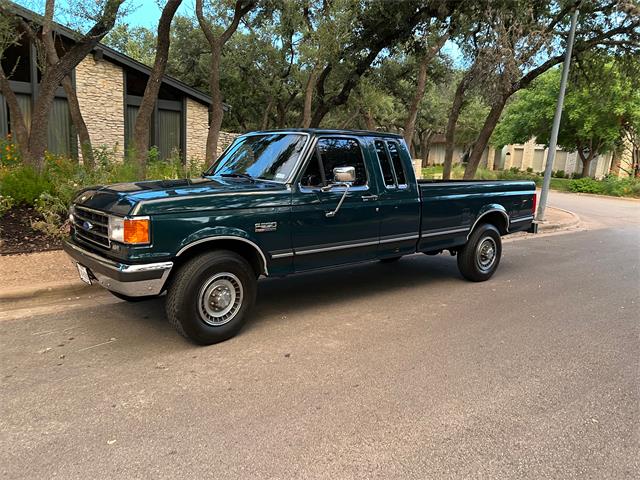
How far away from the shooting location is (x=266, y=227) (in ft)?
15.5

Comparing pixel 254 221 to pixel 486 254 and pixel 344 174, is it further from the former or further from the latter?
pixel 486 254

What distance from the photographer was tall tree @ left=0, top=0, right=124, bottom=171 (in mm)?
8562

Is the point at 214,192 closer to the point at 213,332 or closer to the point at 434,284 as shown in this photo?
the point at 213,332

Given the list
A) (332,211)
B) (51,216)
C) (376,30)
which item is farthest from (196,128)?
(332,211)

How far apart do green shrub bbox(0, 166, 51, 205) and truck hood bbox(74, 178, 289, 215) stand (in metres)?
3.85

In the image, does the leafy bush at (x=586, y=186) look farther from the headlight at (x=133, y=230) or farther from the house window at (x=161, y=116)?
the headlight at (x=133, y=230)

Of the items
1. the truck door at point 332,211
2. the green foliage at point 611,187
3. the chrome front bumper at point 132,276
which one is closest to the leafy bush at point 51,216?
the chrome front bumper at point 132,276

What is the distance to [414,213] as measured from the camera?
6090 mm

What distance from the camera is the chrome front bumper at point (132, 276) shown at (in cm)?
409

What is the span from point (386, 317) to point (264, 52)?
19.5 meters

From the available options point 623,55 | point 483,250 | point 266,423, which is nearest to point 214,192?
point 266,423

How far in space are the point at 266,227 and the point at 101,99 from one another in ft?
42.6

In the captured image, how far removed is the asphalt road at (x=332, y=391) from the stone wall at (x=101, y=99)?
37.2ft

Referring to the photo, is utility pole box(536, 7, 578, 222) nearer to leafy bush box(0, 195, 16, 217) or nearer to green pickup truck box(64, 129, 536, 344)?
green pickup truck box(64, 129, 536, 344)
